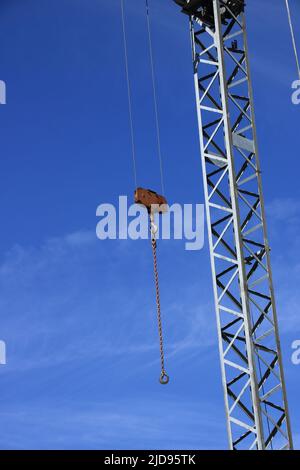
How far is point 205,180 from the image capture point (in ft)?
61.6

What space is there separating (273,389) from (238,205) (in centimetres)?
428

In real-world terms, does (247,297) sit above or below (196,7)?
below

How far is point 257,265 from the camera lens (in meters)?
18.1

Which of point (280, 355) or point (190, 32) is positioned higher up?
point (190, 32)

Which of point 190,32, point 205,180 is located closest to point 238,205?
point 205,180

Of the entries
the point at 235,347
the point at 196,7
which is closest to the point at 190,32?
the point at 196,7

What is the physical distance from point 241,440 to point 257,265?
13.1ft
